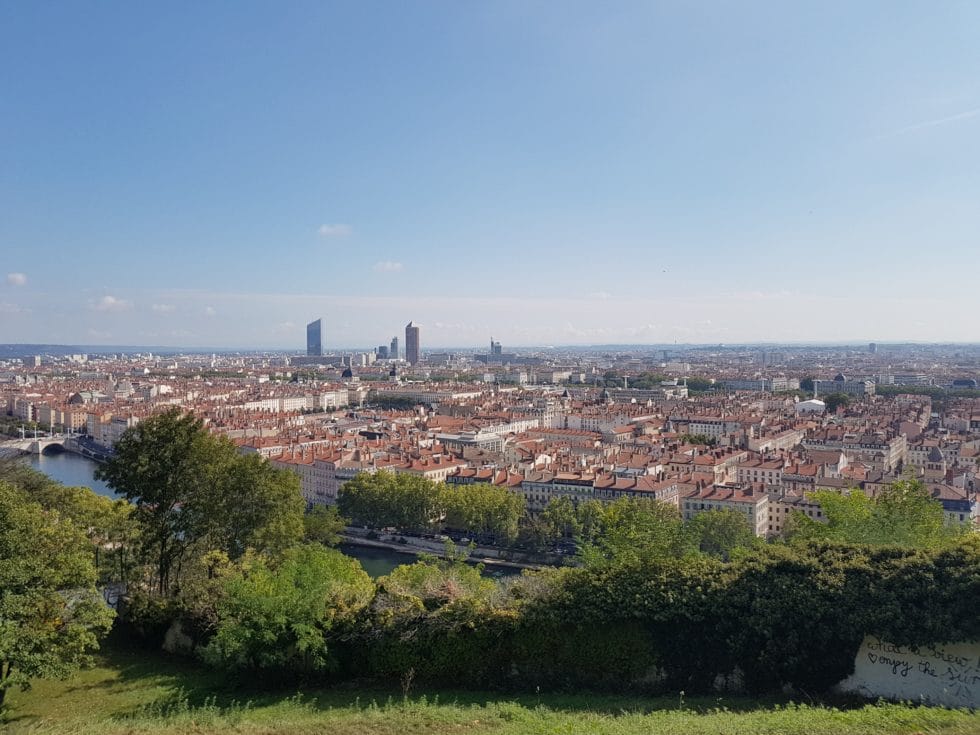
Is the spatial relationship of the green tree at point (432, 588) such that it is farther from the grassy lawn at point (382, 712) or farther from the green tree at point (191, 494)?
the green tree at point (191, 494)

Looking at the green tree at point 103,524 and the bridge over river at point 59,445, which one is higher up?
the green tree at point 103,524

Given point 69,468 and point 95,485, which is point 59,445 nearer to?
point 69,468

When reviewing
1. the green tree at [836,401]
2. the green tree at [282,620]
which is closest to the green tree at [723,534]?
the green tree at [282,620]

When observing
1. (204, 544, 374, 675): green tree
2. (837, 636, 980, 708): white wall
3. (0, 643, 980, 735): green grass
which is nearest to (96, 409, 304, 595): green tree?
(204, 544, 374, 675): green tree

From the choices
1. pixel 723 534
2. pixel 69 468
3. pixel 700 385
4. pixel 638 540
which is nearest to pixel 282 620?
pixel 638 540

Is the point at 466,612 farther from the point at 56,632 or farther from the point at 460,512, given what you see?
the point at 460,512

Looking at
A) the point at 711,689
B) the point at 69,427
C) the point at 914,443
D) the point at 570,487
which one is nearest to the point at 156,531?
the point at 711,689
